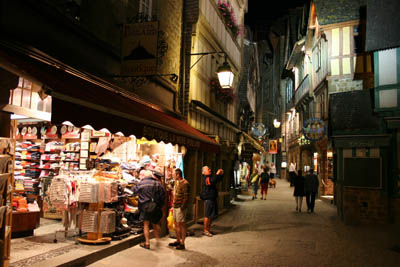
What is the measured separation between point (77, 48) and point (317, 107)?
1877cm

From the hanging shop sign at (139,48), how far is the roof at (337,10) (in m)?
→ 14.6

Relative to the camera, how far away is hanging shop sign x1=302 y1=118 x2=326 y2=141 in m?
18.3

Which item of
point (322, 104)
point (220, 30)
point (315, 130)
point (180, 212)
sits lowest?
point (180, 212)

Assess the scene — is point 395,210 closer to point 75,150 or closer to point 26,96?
point 75,150

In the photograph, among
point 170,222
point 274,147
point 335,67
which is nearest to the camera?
point 170,222

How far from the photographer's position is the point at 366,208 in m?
12.9

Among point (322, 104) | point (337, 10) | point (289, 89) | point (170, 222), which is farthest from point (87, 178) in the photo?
point (289, 89)

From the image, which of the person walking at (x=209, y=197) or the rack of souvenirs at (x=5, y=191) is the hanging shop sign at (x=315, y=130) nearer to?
the person walking at (x=209, y=197)

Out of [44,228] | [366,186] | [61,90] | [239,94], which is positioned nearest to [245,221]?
[366,186]

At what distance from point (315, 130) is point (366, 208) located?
6239 millimetres

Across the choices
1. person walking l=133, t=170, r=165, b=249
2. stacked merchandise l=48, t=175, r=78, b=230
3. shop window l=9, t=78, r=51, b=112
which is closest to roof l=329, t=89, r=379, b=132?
person walking l=133, t=170, r=165, b=249

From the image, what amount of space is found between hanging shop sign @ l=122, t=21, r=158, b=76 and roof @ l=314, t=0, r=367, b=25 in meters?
14.6

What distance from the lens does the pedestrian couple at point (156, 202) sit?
7715 mm

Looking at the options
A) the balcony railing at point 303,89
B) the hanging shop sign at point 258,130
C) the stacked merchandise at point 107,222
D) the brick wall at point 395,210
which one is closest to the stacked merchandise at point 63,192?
the stacked merchandise at point 107,222
